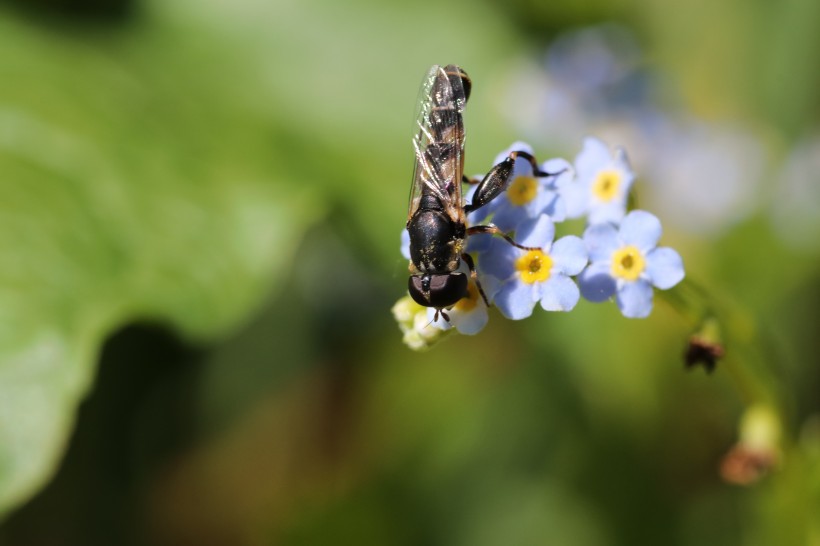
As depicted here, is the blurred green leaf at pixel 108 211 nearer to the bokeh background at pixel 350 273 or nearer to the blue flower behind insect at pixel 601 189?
the bokeh background at pixel 350 273

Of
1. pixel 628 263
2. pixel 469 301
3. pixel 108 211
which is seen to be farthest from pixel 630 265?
pixel 108 211

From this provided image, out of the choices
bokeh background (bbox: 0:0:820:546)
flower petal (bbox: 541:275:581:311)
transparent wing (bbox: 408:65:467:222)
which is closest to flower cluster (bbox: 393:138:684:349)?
flower petal (bbox: 541:275:581:311)

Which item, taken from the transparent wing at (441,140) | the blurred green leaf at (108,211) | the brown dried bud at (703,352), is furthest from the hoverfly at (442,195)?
the blurred green leaf at (108,211)

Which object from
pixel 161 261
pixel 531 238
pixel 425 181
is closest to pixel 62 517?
pixel 161 261

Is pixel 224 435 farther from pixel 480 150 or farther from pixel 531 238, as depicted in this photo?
pixel 531 238

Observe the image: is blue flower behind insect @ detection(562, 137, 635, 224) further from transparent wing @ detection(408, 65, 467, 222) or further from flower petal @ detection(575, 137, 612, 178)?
transparent wing @ detection(408, 65, 467, 222)

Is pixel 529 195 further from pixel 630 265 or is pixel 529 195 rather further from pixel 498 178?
pixel 630 265

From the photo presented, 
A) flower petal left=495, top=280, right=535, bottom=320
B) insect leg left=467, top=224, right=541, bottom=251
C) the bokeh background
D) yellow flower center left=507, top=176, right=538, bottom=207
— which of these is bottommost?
the bokeh background

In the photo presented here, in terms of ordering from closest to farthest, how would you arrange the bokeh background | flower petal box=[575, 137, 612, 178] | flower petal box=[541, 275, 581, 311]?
1. flower petal box=[541, 275, 581, 311]
2. flower petal box=[575, 137, 612, 178]
3. the bokeh background
